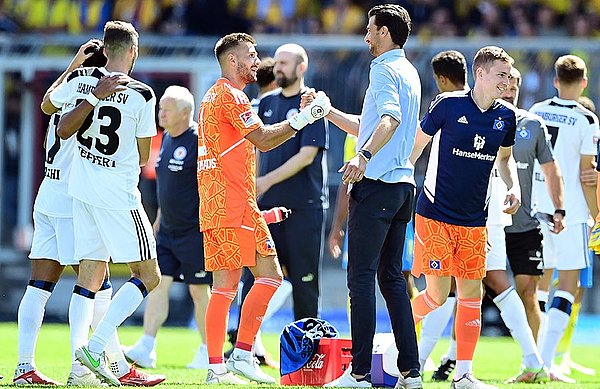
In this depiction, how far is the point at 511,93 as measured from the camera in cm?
973

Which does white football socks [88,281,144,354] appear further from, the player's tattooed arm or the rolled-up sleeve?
the rolled-up sleeve

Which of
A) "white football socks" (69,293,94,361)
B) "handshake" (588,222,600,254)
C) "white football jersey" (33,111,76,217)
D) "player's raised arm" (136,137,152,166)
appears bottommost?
"white football socks" (69,293,94,361)

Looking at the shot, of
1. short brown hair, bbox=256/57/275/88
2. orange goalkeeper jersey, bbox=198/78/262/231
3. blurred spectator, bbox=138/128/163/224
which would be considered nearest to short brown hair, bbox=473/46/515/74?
orange goalkeeper jersey, bbox=198/78/262/231

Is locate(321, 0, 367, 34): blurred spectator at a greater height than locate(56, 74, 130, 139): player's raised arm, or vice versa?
locate(321, 0, 367, 34): blurred spectator

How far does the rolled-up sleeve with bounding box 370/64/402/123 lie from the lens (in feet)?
24.1

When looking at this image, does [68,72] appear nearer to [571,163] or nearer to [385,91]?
[385,91]

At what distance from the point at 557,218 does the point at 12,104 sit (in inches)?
518

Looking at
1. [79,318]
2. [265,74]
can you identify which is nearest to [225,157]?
[79,318]

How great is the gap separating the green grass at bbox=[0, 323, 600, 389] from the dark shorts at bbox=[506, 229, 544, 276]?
3.10ft

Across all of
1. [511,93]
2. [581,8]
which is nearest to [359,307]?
[511,93]

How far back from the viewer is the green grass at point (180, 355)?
354 inches

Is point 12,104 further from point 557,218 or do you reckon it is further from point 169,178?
point 557,218

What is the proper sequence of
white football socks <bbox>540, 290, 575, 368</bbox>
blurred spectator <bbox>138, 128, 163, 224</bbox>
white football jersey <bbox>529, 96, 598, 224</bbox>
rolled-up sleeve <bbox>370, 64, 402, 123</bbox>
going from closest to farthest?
1. rolled-up sleeve <bbox>370, 64, 402, 123</bbox>
2. white football socks <bbox>540, 290, 575, 368</bbox>
3. white football jersey <bbox>529, 96, 598, 224</bbox>
4. blurred spectator <bbox>138, 128, 163, 224</bbox>

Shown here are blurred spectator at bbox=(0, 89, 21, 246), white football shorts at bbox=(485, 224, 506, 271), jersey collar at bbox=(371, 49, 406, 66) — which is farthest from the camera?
blurred spectator at bbox=(0, 89, 21, 246)
